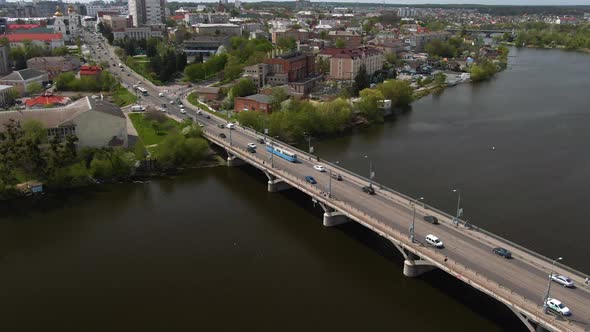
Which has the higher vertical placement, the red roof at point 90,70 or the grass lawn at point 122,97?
the red roof at point 90,70

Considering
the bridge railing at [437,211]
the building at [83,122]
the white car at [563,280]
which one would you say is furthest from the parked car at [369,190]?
the building at [83,122]

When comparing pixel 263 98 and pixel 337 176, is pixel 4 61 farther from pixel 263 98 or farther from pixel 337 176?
pixel 337 176

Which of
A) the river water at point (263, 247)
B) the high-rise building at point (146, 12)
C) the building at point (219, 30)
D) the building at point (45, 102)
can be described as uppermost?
Answer: the high-rise building at point (146, 12)

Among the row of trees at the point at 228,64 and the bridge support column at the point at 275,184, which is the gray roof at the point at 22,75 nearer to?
the row of trees at the point at 228,64

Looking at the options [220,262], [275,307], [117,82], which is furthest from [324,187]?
[117,82]

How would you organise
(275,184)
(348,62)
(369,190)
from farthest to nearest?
(348,62)
(275,184)
(369,190)

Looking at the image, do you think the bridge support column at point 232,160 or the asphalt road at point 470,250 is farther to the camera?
the bridge support column at point 232,160

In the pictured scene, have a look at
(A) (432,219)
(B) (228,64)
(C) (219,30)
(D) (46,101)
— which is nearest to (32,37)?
(C) (219,30)

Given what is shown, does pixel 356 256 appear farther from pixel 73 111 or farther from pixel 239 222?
pixel 73 111
